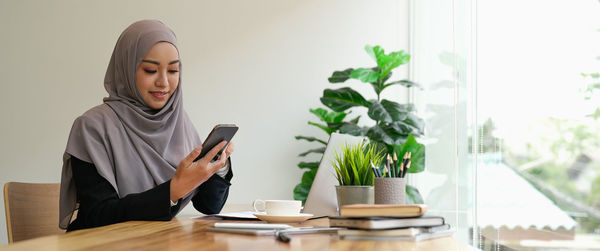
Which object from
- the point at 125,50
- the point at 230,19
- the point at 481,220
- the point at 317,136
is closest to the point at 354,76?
the point at 317,136

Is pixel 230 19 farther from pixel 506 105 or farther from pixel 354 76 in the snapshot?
pixel 506 105

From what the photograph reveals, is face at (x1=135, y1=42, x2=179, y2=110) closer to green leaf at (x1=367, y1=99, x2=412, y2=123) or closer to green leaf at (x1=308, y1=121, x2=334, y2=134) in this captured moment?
green leaf at (x1=367, y1=99, x2=412, y2=123)

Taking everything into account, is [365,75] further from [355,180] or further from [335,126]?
[355,180]

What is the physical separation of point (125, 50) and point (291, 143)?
6.70 ft

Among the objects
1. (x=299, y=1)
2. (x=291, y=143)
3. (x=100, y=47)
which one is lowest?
(x=291, y=143)

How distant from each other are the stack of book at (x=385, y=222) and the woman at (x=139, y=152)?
579 millimetres

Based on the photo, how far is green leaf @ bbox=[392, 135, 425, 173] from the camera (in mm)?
3309

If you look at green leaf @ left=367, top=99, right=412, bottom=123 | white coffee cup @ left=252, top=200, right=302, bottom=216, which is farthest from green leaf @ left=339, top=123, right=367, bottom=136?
white coffee cup @ left=252, top=200, right=302, bottom=216

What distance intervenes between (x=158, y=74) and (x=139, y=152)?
25 cm

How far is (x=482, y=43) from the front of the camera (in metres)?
2.34

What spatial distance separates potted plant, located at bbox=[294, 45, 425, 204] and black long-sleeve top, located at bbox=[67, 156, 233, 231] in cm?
179

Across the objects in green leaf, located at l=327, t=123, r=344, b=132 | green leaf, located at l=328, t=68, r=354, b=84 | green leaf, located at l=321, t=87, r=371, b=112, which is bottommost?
green leaf, located at l=327, t=123, r=344, b=132

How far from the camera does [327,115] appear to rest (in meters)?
3.73

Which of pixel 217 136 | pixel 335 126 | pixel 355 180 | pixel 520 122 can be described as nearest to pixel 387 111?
pixel 335 126
